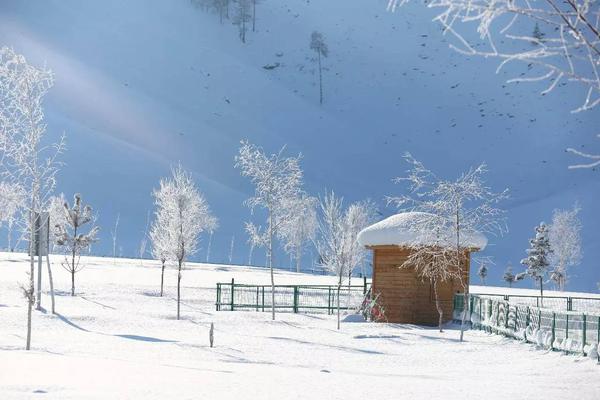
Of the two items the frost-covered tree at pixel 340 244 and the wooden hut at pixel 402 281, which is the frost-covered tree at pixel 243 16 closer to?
the frost-covered tree at pixel 340 244

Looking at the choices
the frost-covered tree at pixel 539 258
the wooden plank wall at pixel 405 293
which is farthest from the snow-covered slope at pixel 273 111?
the wooden plank wall at pixel 405 293

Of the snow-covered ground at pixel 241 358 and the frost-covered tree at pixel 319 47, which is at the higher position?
the frost-covered tree at pixel 319 47

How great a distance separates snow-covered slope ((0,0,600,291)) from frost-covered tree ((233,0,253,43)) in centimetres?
252

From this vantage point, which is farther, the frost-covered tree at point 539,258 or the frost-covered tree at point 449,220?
the frost-covered tree at point 539,258

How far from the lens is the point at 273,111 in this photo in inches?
4884

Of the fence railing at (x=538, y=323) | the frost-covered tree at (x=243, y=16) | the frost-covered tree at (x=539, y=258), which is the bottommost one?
the fence railing at (x=538, y=323)

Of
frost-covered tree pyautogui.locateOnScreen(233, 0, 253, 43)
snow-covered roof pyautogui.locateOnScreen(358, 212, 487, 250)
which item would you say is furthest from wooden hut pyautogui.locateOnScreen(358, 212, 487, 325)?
frost-covered tree pyautogui.locateOnScreen(233, 0, 253, 43)

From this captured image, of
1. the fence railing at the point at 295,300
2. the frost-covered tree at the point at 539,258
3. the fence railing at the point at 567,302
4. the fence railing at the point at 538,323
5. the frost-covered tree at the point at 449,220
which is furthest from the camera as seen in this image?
the frost-covered tree at the point at 539,258

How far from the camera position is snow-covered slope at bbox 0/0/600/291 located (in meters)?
98.8

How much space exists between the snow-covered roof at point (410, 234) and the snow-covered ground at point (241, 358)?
317 centimetres

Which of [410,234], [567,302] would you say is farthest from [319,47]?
[410,234]

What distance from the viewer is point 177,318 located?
25234 mm

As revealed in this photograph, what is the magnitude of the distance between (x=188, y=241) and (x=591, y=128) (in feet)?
363

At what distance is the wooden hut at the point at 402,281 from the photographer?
1017 inches
